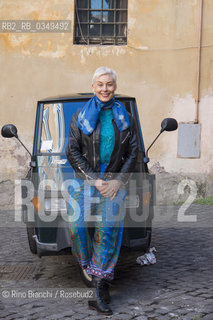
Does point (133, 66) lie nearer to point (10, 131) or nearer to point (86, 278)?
point (10, 131)

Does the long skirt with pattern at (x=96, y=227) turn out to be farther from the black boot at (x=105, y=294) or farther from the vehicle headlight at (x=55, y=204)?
the vehicle headlight at (x=55, y=204)

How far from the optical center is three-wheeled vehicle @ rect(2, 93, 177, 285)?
5219 mm

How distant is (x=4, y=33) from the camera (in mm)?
10969

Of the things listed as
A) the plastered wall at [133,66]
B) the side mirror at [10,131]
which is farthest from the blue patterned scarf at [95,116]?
the plastered wall at [133,66]

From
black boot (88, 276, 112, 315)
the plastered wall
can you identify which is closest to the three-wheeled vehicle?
black boot (88, 276, 112, 315)

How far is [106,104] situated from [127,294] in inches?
70.4

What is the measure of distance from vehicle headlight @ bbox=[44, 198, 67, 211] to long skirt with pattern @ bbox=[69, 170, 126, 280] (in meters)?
0.34

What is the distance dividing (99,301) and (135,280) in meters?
1.07

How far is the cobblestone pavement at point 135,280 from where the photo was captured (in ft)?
15.2

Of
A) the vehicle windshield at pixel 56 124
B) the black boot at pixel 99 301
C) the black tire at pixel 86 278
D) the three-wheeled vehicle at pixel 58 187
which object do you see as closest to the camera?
the black boot at pixel 99 301

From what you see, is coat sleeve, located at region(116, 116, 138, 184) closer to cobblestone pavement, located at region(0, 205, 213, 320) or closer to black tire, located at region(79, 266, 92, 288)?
cobblestone pavement, located at region(0, 205, 213, 320)

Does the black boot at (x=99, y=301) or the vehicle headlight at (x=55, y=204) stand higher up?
the vehicle headlight at (x=55, y=204)

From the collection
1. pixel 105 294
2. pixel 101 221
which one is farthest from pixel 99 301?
pixel 101 221

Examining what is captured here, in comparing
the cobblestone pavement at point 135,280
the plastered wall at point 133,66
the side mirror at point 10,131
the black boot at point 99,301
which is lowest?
the cobblestone pavement at point 135,280
